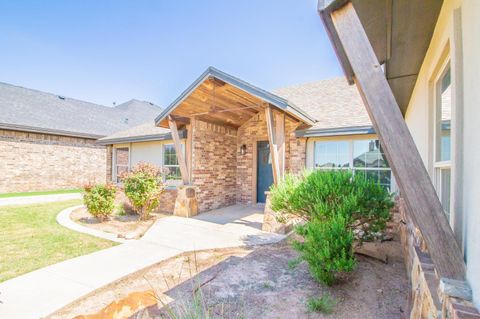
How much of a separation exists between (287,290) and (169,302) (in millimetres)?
1617

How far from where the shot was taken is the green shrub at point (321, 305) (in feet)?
9.53

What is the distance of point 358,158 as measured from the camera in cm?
736

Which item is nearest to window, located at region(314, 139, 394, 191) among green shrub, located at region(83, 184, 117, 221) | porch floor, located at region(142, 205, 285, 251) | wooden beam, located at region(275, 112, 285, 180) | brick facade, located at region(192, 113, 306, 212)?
brick facade, located at region(192, 113, 306, 212)

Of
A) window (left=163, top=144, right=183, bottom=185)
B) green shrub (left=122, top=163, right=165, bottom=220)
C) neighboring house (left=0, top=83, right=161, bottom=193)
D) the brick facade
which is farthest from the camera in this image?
neighboring house (left=0, top=83, right=161, bottom=193)

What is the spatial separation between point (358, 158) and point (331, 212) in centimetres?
429

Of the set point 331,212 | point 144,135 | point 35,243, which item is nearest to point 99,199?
point 35,243

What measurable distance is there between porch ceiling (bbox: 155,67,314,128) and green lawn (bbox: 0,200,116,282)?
14.2 ft

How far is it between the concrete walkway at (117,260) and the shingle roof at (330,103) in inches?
154

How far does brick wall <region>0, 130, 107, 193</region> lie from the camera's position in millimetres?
13820

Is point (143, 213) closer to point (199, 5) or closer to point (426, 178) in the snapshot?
point (199, 5)

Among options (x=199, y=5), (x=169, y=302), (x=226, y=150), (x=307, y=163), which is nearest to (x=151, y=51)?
(x=199, y=5)

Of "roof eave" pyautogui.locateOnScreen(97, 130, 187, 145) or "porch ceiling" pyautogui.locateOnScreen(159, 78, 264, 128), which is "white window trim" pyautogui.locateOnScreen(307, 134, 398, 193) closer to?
"porch ceiling" pyautogui.locateOnScreen(159, 78, 264, 128)

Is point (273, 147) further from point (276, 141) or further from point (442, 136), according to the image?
point (442, 136)

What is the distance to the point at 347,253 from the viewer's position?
3.30 meters
